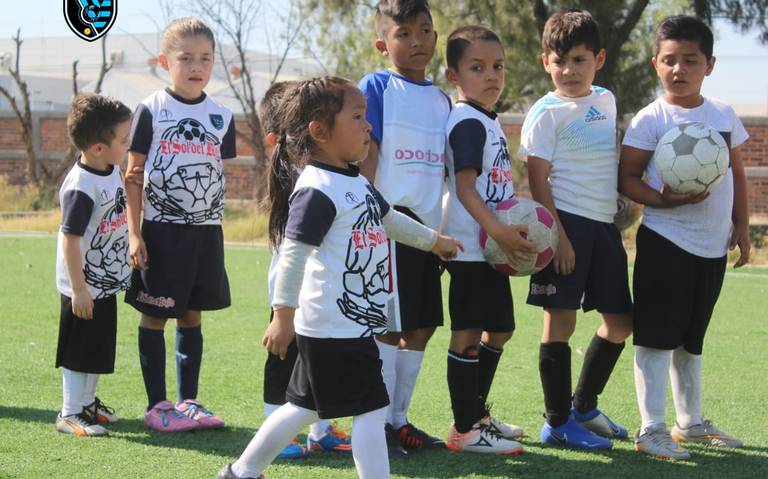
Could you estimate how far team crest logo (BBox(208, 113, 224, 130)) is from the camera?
5211 mm

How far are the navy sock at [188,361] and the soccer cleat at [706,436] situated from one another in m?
2.34

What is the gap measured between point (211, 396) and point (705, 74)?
3108 mm

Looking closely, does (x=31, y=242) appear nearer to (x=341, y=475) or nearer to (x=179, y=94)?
(x=179, y=94)

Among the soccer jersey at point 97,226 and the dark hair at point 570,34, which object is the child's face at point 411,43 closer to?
the dark hair at point 570,34

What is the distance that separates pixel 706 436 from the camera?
494 centimetres

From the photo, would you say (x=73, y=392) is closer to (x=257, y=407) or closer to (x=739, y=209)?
(x=257, y=407)

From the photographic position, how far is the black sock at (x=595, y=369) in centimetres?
499

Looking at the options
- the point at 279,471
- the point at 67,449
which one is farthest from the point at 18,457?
the point at 279,471

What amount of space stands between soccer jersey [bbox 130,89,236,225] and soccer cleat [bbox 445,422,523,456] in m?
1.60

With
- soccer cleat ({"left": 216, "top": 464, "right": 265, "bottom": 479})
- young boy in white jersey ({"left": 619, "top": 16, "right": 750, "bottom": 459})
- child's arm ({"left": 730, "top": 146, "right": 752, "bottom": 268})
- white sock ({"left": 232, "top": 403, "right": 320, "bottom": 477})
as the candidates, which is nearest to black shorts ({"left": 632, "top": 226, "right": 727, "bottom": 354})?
young boy in white jersey ({"left": 619, "top": 16, "right": 750, "bottom": 459})

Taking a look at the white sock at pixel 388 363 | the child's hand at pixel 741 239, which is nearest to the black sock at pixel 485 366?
the white sock at pixel 388 363

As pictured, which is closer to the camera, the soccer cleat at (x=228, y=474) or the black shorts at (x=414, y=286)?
the soccer cleat at (x=228, y=474)

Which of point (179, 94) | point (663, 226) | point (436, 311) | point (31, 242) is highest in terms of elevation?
point (179, 94)

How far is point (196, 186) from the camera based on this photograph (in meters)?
5.07
